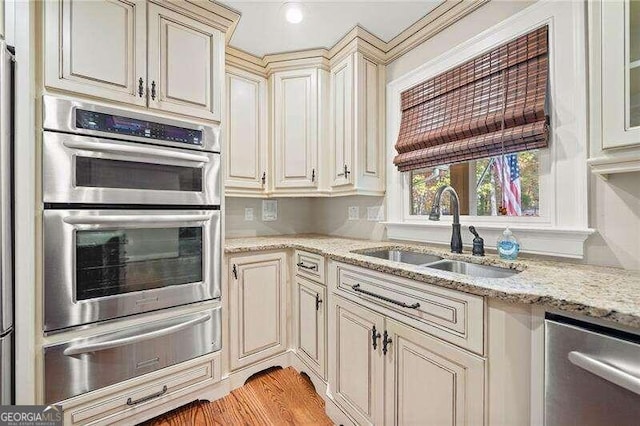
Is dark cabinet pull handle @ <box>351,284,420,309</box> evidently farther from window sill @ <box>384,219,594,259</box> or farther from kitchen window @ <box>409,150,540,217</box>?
kitchen window @ <box>409,150,540,217</box>

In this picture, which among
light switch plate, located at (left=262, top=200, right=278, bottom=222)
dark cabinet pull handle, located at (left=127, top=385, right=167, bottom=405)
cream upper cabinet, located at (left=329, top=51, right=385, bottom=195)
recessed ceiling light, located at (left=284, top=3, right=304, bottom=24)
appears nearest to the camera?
dark cabinet pull handle, located at (left=127, top=385, right=167, bottom=405)

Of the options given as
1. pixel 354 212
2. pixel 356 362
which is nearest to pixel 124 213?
pixel 356 362

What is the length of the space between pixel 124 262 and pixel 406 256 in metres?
1.61

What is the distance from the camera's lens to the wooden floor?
5.11 feet

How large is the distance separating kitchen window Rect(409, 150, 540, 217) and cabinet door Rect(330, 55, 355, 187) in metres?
0.50

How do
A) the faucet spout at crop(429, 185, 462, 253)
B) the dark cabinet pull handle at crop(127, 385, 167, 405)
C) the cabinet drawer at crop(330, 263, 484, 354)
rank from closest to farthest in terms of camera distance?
the cabinet drawer at crop(330, 263, 484, 354), the dark cabinet pull handle at crop(127, 385, 167, 405), the faucet spout at crop(429, 185, 462, 253)

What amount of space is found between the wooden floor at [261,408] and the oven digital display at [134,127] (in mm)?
1550

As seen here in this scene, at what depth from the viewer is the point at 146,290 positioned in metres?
1.45

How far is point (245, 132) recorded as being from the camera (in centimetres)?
218

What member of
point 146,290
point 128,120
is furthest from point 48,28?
point 146,290

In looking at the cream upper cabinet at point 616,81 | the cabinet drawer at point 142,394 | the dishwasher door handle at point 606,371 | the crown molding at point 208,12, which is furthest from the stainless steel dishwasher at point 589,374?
the crown molding at point 208,12

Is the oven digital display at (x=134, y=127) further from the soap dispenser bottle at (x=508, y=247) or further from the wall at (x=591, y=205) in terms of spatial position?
the soap dispenser bottle at (x=508, y=247)

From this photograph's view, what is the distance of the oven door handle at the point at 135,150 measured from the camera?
126 cm

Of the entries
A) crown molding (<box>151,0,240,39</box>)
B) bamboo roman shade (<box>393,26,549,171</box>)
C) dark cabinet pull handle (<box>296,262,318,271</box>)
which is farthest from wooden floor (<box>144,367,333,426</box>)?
crown molding (<box>151,0,240,39</box>)
